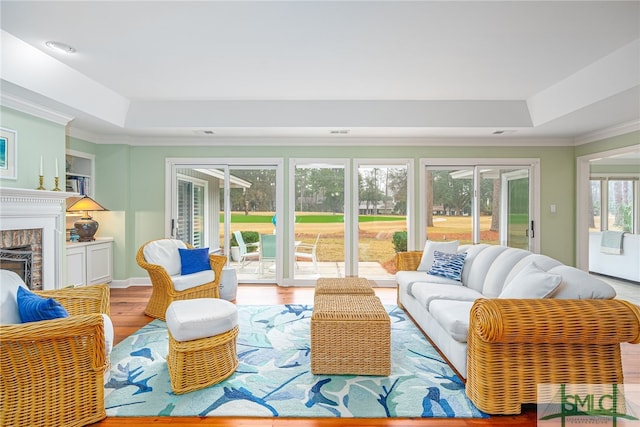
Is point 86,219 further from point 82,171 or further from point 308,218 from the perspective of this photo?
point 308,218

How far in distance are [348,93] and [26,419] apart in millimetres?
4088

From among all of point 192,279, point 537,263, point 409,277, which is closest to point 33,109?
point 192,279

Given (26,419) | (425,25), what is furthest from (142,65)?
(26,419)

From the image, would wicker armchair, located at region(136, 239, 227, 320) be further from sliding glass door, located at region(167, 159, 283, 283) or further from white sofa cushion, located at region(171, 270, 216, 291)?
sliding glass door, located at region(167, 159, 283, 283)

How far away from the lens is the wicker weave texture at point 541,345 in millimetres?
1991

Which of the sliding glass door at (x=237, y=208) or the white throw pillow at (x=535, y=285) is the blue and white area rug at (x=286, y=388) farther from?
the sliding glass door at (x=237, y=208)

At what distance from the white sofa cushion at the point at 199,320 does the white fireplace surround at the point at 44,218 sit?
2.08 metres

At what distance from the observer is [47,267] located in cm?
379

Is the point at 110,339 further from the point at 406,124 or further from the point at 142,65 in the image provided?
the point at 406,124

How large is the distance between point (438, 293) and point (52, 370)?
290 cm

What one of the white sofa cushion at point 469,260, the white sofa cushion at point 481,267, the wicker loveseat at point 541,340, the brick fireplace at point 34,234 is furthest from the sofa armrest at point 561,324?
the brick fireplace at point 34,234

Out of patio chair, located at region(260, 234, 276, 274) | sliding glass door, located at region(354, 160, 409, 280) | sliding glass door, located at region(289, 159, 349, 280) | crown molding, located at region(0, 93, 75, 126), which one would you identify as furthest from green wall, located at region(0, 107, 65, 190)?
sliding glass door, located at region(354, 160, 409, 280)

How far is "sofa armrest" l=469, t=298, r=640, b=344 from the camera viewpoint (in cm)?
199

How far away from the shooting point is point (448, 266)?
3.84 metres
